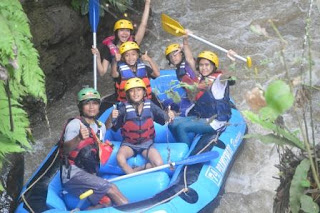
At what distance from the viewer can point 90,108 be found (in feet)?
15.0

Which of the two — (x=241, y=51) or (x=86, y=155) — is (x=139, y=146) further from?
(x=241, y=51)

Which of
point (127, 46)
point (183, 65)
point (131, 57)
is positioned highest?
point (127, 46)

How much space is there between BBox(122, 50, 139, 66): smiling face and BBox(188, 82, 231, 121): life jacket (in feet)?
3.01

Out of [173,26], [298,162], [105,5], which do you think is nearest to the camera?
[298,162]

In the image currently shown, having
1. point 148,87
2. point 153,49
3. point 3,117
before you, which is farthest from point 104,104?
point 3,117

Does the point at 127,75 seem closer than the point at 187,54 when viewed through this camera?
Yes

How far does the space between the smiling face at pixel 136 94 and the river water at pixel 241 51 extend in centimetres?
141

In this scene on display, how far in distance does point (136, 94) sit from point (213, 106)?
2.81 feet

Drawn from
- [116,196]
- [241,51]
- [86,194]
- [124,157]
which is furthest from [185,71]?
[241,51]

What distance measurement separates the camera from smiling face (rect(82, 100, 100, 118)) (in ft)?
15.0

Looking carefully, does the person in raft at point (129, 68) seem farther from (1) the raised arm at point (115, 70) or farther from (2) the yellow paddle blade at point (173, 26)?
(2) the yellow paddle blade at point (173, 26)

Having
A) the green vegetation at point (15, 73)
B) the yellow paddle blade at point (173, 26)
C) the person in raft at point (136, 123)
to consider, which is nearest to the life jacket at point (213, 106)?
the person in raft at point (136, 123)

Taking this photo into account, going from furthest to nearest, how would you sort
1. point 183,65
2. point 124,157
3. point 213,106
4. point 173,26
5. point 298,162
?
point 173,26 → point 183,65 → point 213,106 → point 124,157 → point 298,162

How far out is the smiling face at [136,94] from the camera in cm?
480
